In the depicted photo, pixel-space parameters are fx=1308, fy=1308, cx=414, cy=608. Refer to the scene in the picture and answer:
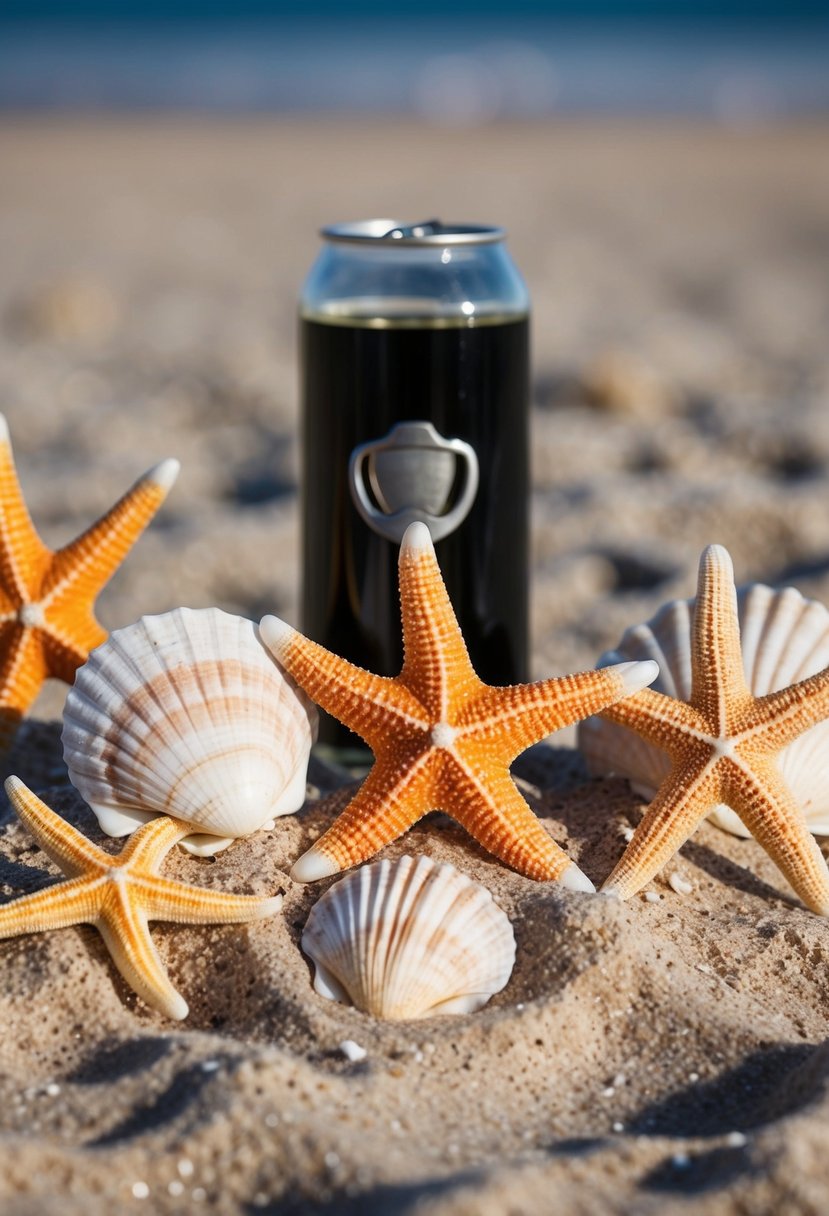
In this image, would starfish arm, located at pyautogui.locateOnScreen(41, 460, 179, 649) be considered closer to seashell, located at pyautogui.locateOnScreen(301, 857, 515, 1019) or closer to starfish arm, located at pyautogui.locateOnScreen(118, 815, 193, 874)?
starfish arm, located at pyautogui.locateOnScreen(118, 815, 193, 874)

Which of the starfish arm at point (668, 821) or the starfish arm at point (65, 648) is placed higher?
the starfish arm at point (65, 648)

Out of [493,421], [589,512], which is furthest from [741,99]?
[493,421]

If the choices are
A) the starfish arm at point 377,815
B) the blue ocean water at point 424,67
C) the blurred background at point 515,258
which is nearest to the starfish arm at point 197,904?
the starfish arm at point 377,815

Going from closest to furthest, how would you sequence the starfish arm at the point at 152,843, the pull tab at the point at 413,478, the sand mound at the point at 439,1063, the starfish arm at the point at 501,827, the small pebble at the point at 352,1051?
the sand mound at the point at 439,1063
the small pebble at the point at 352,1051
the starfish arm at the point at 152,843
the starfish arm at the point at 501,827
the pull tab at the point at 413,478

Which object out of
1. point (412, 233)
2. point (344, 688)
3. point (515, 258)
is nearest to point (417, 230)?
point (412, 233)

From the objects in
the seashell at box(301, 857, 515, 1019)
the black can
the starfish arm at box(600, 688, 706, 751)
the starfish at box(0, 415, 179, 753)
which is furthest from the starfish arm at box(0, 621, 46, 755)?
the starfish arm at box(600, 688, 706, 751)

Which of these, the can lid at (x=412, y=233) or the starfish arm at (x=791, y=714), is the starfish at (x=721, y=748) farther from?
the can lid at (x=412, y=233)
